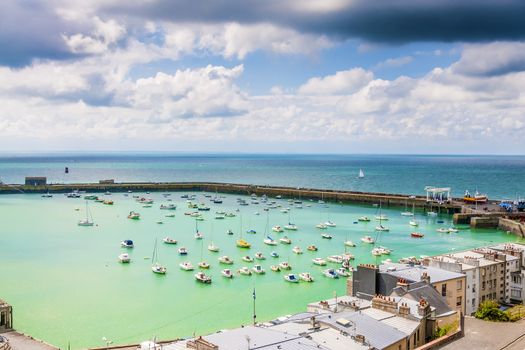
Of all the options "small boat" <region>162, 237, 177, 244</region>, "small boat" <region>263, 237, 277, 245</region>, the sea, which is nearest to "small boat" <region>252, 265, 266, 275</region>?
the sea

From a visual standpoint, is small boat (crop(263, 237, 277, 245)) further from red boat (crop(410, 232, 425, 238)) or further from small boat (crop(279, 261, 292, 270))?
red boat (crop(410, 232, 425, 238))

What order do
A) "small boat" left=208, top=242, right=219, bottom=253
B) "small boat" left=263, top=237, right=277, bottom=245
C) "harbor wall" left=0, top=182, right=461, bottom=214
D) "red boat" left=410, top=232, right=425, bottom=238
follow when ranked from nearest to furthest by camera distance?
"small boat" left=208, top=242, right=219, bottom=253
"small boat" left=263, top=237, right=277, bottom=245
"red boat" left=410, top=232, right=425, bottom=238
"harbor wall" left=0, top=182, right=461, bottom=214

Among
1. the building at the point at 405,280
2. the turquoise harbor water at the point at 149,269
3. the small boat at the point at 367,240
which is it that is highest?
the building at the point at 405,280

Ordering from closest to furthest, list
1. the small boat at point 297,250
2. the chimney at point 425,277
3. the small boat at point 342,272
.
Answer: the chimney at point 425,277 → the small boat at point 342,272 → the small boat at point 297,250

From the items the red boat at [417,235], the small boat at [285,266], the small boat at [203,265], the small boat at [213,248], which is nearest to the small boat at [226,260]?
the small boat at [203,265]

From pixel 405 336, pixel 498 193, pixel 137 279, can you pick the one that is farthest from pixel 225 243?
pixel 498 193

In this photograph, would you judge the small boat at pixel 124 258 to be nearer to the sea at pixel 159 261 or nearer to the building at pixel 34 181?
the sea at pixel 159 261
